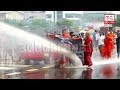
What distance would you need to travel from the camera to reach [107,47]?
994cm

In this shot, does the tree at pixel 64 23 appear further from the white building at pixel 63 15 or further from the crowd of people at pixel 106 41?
the crowd of people at pixel 106 41

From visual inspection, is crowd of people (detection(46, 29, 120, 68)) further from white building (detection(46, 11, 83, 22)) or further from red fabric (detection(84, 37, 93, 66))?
white building (detection(46, 11, 83, 22))

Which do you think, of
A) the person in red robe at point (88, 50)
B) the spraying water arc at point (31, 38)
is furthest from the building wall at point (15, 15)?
the person in red robe at point (88, 50)

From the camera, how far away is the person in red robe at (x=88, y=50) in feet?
32.2

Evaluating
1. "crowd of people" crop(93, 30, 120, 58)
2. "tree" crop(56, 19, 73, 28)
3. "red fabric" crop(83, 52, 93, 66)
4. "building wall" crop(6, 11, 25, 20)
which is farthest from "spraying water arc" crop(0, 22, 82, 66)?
"crowd of people" crop(93, 30, 120, 58)

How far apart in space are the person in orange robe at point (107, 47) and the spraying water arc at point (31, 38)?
0.79 m

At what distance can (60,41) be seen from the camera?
9906 mm
